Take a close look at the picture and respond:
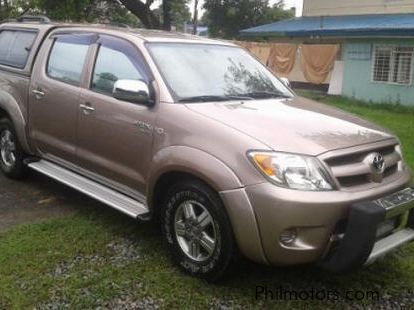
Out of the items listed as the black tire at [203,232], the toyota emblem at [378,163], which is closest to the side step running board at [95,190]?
the black tire at [203,232]

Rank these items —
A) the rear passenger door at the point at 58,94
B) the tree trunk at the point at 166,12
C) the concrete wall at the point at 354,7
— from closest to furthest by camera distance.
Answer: the rear passenger door at the point at 58,94, the concrete wall at the point at 354,7, the tree trunk at the point at 166,12

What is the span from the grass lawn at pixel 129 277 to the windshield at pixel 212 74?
134cm

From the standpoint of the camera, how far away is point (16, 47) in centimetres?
630

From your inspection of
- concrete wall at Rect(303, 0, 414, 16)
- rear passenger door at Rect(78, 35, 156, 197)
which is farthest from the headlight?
concrete wall at Rect(303, 0, 414, 16)

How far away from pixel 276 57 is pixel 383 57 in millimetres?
4612

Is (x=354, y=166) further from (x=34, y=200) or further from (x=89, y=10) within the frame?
(x=89, y=10)

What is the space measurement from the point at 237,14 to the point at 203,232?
1673 inches

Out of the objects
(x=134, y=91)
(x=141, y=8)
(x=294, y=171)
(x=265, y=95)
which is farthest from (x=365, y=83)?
(x=294, y=171)

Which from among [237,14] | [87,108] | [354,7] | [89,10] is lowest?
[87,108]

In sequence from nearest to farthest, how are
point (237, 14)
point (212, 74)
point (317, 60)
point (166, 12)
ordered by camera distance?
1. point (212, 74)
2. point (317, 60)
3. point (166, 12)
4. point (237, 14)

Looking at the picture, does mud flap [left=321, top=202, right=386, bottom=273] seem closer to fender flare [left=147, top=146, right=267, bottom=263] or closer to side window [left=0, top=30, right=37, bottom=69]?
fender flare [left=147, top=146, right=267, bottom=263]

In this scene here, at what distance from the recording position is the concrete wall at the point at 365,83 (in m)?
17.6

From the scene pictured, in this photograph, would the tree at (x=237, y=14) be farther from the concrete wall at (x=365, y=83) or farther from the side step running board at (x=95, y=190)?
the side step running board at (x=95, y=190)

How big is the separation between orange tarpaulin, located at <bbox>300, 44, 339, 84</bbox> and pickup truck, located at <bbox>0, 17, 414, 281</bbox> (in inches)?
577
